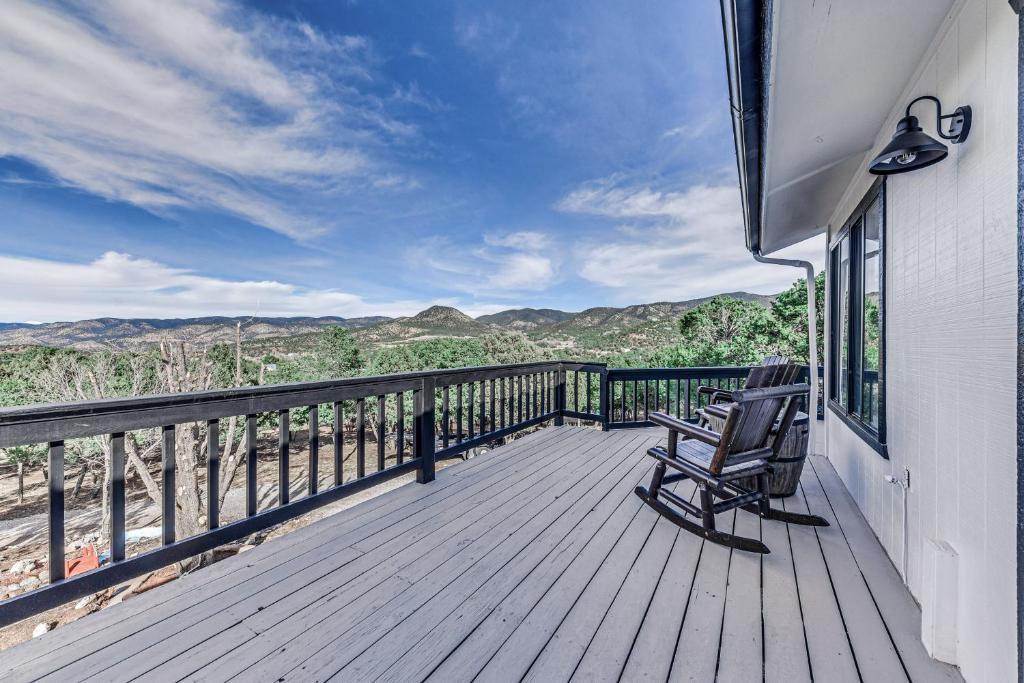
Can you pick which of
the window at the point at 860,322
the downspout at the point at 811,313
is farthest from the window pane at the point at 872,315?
the downspout at the point at 811,313

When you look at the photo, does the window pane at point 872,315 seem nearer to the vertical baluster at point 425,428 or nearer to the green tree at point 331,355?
the vertical baluster at point 425,428

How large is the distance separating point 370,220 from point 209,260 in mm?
11758

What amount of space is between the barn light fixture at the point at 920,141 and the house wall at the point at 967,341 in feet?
0.17

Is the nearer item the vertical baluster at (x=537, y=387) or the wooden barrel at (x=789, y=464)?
the wooden barrel at (x=789, y=464)

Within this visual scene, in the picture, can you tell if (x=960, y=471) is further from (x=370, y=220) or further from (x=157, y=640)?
(x=370, y=220)

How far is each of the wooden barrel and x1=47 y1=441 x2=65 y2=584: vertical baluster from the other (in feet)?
11.6

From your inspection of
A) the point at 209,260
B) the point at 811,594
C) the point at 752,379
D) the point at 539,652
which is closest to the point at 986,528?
the point at 811,594

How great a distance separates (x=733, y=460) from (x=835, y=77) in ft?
6.36

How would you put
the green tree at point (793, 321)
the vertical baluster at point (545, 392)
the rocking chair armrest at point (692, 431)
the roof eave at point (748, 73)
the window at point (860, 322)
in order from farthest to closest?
the green tree at point (793, 321)
the vertical baluster at point (545, 392)
the window at point (860, 322)
the rocking chair armrest at point (692, 431)
the roof eave at point (748, 73)

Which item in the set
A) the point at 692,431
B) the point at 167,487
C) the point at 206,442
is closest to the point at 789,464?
the point at 692,431

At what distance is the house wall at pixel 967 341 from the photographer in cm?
116

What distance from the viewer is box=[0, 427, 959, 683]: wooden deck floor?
1.40m

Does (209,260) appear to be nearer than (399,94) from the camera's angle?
No

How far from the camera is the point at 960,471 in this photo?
143 centimetres
